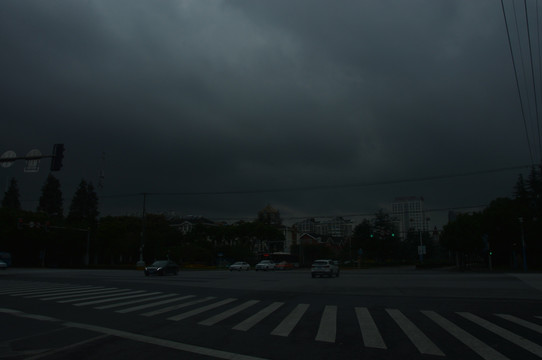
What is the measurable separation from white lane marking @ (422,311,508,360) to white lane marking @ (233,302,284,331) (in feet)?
15.1

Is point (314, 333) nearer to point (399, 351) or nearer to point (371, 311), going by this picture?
point (399, 351)

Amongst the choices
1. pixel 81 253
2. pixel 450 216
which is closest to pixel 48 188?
pixel 81 253

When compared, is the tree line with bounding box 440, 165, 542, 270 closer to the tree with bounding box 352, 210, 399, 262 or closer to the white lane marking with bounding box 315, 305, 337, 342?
the tree with bounding box 352, 210, 399, 262

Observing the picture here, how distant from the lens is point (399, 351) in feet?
24.0

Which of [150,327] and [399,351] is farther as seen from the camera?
[150,327]

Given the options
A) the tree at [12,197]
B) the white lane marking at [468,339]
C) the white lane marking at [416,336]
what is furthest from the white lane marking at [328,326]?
the tree at [12,197]

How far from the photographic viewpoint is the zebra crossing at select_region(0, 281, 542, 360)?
801cm

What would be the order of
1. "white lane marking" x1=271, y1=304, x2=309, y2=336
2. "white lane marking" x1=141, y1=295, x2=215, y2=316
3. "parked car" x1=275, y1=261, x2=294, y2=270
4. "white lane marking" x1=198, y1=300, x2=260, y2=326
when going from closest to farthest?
"white lane marking" x1=271, y1=304, x2=309, y2=336 → "white lane marking" x1=198, y1=300, x2=260, y2=326 → "white lane marking" x1=141, y1=295, x2=215, y2=316 → "parked car" x1=275, y1=261, x2=294, y2=270

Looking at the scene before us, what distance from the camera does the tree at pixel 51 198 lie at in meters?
93.7

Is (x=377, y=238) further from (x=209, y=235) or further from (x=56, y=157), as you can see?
(x=56, y=157)

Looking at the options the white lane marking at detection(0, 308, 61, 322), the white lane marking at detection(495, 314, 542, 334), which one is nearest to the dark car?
the white lane marking at detection(0, 308, 61, 322)

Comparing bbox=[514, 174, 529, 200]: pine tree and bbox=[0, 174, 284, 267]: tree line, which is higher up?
bbox=[514, 174, 529, 200]: pine tree

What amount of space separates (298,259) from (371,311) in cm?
6642

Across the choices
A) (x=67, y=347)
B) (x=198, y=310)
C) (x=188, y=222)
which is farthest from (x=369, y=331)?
(x=188, y=222)
